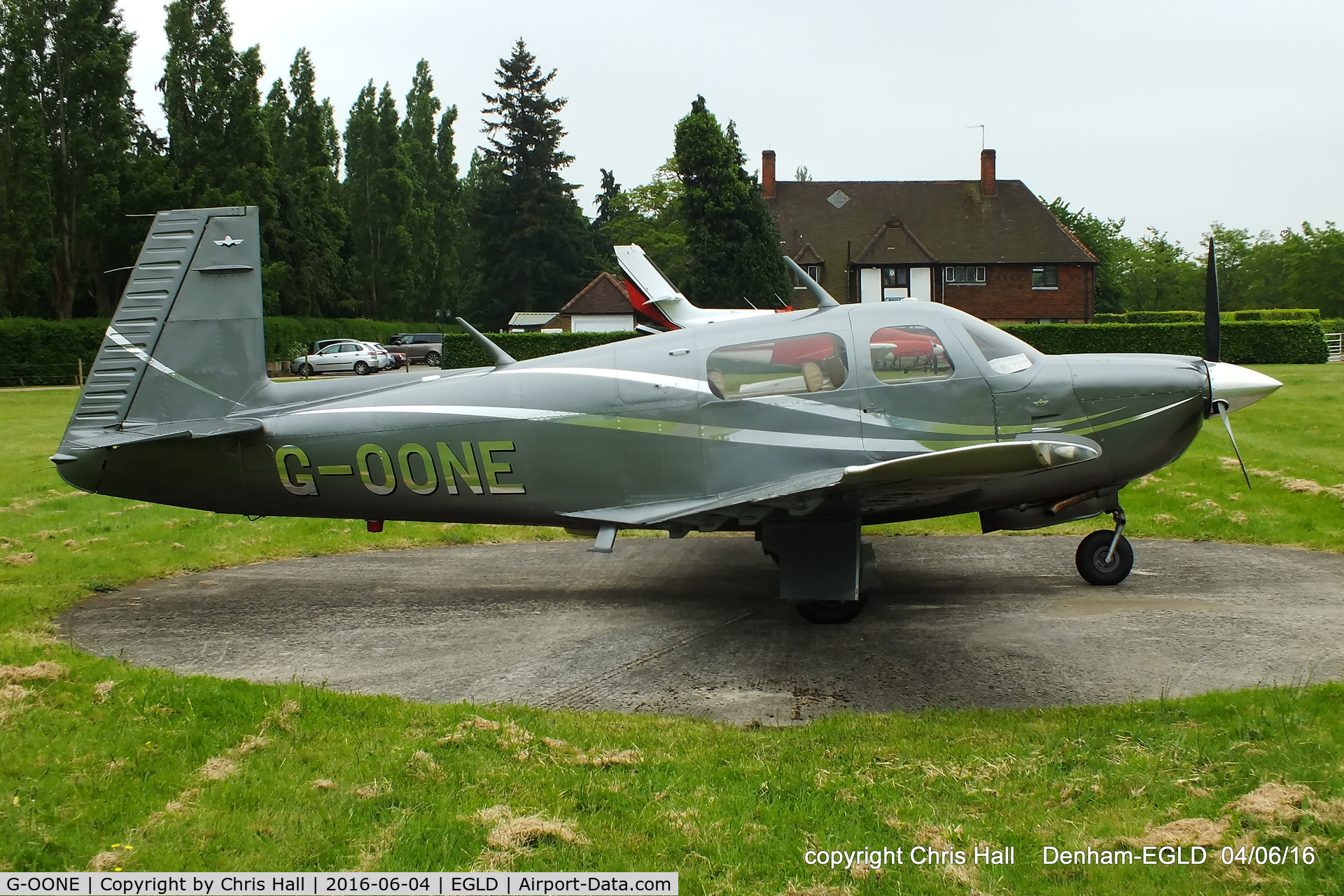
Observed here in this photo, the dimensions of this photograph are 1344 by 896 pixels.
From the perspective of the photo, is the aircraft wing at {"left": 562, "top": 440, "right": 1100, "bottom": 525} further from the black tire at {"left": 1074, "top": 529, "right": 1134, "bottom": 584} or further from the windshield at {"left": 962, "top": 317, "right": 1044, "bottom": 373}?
the black tire at {"left": 1074, "top": 529, "right": 1134, "bottom": 584}

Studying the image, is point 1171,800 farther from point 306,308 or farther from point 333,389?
point 306,308

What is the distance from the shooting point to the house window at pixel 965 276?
53156 millimetres

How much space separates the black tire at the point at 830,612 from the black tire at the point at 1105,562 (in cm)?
256

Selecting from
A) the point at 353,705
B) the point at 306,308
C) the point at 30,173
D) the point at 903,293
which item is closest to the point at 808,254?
the point at 903,293

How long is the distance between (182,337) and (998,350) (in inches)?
285

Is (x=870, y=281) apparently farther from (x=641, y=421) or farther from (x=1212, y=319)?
(x=641, y=421)

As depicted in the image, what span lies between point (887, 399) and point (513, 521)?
346 cm

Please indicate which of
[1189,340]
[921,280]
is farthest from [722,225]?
[1189,340]

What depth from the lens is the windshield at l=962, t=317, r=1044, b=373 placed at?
825 cm

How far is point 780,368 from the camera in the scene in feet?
27.1

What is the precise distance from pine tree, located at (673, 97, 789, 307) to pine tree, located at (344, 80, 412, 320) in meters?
32.9

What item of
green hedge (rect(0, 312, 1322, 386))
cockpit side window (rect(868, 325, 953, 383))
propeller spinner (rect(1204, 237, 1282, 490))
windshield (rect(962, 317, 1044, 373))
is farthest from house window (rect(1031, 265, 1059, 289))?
cockpit side window (rect(868, 325, 953, 383))

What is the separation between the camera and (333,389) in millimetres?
9125
